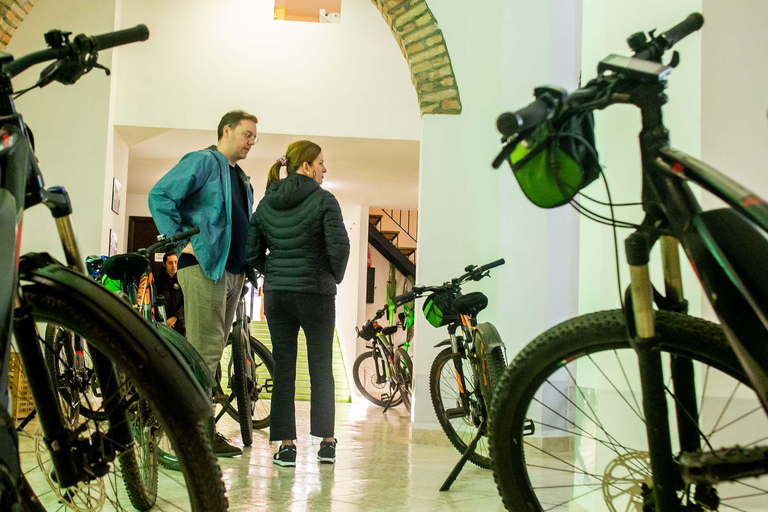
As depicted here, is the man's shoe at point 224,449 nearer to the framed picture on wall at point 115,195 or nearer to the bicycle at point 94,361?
the bicycle at point 94,361

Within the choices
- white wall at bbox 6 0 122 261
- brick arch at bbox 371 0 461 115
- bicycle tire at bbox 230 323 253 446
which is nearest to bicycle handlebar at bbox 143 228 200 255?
bicycle tire at bbox 230 323 253 446

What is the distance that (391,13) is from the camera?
18.3 ft

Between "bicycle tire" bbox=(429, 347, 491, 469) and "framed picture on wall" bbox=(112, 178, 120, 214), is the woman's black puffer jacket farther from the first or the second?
"framed picture on wall" bbox=(112, 178, 120, 214)

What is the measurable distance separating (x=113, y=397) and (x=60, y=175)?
689 centimetres

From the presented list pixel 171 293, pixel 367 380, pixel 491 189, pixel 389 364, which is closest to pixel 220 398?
pixel 491 189

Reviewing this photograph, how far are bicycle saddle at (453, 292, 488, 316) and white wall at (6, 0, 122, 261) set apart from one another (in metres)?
5.06

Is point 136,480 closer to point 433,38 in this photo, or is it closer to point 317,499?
point 317,499

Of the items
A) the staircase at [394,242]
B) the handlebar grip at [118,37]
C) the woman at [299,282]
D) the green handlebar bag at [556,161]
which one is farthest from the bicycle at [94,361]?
the staircase at [394,242]

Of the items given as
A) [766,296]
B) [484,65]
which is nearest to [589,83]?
[766,296]

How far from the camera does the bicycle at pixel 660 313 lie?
114 cm

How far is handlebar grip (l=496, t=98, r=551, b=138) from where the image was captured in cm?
129

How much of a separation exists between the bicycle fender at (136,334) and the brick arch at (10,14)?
5.09m

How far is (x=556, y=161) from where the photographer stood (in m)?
1.39

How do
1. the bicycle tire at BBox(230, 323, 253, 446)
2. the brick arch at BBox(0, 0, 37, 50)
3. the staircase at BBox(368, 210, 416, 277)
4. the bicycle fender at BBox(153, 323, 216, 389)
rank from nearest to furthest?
the bicycle fender at BBox(153, 323, 216, 389), the bicycle tire at BBox(230, 323, 253, 446), the brick arch at BBox(0, 0, 37, 50), the staircase at BBox(368, 210, 416, 277)
